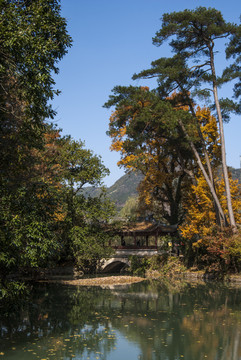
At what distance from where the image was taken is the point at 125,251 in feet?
94.8

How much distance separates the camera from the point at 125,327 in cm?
1036

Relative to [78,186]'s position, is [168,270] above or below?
below

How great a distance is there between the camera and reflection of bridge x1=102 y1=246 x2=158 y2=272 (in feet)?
91.7

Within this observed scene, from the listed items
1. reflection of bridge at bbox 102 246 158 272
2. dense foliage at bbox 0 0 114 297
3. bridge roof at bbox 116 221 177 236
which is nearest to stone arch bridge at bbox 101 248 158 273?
reflection of bridge at bbox 102 246 158 272

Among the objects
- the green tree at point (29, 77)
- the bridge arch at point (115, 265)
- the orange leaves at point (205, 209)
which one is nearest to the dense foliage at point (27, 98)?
the green tree at point (29, 77)

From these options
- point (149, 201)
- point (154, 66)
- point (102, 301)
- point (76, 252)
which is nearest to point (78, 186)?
point (76, 252)

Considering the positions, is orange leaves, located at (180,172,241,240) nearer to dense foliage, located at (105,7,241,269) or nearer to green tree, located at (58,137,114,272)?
dense foliage, located at (105,7,241,269)

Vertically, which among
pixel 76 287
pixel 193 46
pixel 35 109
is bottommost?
pixel 76 287

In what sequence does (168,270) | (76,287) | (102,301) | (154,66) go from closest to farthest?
(102,301) < (76,287) < (154,66) < (168,270)

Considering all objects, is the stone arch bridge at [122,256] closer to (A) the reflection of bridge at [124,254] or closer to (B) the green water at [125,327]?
(A) the reflection of bridge at [124,254]

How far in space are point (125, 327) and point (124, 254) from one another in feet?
60.5

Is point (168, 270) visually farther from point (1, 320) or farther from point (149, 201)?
point (1, 320)

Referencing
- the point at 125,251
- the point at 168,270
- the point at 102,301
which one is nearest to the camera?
the point at 102,301

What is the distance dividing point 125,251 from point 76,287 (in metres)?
9.36
